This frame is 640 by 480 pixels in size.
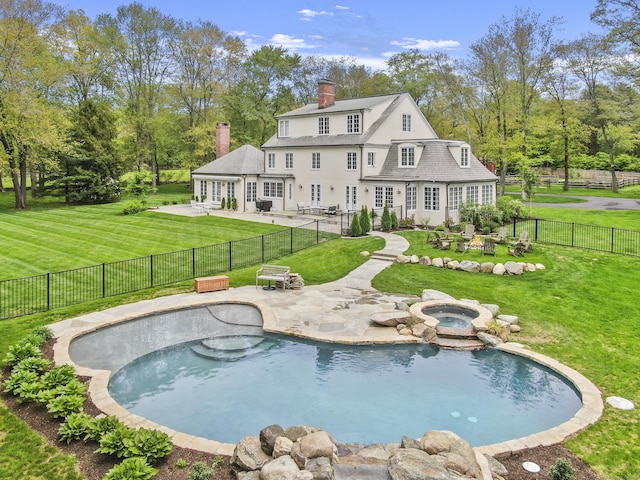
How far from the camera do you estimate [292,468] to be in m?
6.46

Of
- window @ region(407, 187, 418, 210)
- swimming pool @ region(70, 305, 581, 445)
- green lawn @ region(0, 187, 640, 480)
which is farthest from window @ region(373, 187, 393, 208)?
swimming pool @ region(70, 305, 581, 445)

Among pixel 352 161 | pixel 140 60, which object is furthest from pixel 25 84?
pixel 352 161

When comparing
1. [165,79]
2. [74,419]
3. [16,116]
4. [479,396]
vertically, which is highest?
[165,79]

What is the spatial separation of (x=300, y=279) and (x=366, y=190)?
15.6 m

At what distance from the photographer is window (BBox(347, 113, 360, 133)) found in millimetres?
33031

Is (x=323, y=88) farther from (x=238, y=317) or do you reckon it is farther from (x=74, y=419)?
(x=74, y=419)

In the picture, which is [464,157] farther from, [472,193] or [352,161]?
[352,161]

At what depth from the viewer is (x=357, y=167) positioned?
32125mm

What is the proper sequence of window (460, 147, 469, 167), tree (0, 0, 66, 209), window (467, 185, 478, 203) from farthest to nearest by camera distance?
tree (0, 0, 66, 209), window (460, 147, 469, 167), window (467, 185, 478, 203)

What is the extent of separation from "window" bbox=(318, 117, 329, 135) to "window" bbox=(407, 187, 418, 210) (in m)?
8.97

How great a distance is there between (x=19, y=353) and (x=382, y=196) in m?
23.7

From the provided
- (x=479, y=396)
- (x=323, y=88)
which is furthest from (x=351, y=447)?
(x=323, y=88)

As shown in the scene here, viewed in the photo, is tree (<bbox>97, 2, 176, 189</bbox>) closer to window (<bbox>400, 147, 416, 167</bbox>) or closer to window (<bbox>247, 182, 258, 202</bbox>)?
window (<bbox>247, 182, 258, 202</bbox>)

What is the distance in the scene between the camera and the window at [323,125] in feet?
116
